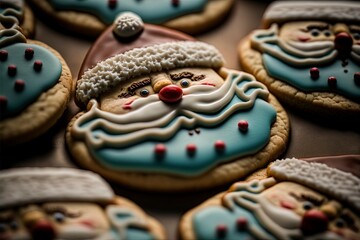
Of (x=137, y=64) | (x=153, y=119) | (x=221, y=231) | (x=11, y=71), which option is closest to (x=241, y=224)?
(x=221, y=231)

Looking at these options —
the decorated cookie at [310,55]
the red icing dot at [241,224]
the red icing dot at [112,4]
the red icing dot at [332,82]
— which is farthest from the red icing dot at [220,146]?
the red icing dot at [112,4]

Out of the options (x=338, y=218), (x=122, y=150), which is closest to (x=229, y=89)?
(x=122, y=150)

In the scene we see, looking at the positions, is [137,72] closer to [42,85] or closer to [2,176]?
[42,85]

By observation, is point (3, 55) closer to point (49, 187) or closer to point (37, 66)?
point (37, 66)

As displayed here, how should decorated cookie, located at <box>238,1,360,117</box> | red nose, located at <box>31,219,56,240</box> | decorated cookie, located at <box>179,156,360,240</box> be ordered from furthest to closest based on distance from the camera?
decorated cookie, located at <box>238,1,360,117</box>, decorated cookie, located at <box>179,156,360,240</box>, red nose, located at <box>31,219,56,240</box>

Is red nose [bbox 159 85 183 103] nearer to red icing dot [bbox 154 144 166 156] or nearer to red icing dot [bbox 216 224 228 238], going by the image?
red icing dot [bbox 154 144 166 156]

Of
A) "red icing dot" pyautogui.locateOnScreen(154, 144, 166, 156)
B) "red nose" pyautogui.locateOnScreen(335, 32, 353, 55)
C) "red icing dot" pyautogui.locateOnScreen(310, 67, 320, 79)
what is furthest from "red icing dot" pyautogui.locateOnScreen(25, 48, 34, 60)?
"red nose" pyautogui.locateOnScreen(335, 32, 353, 55)
